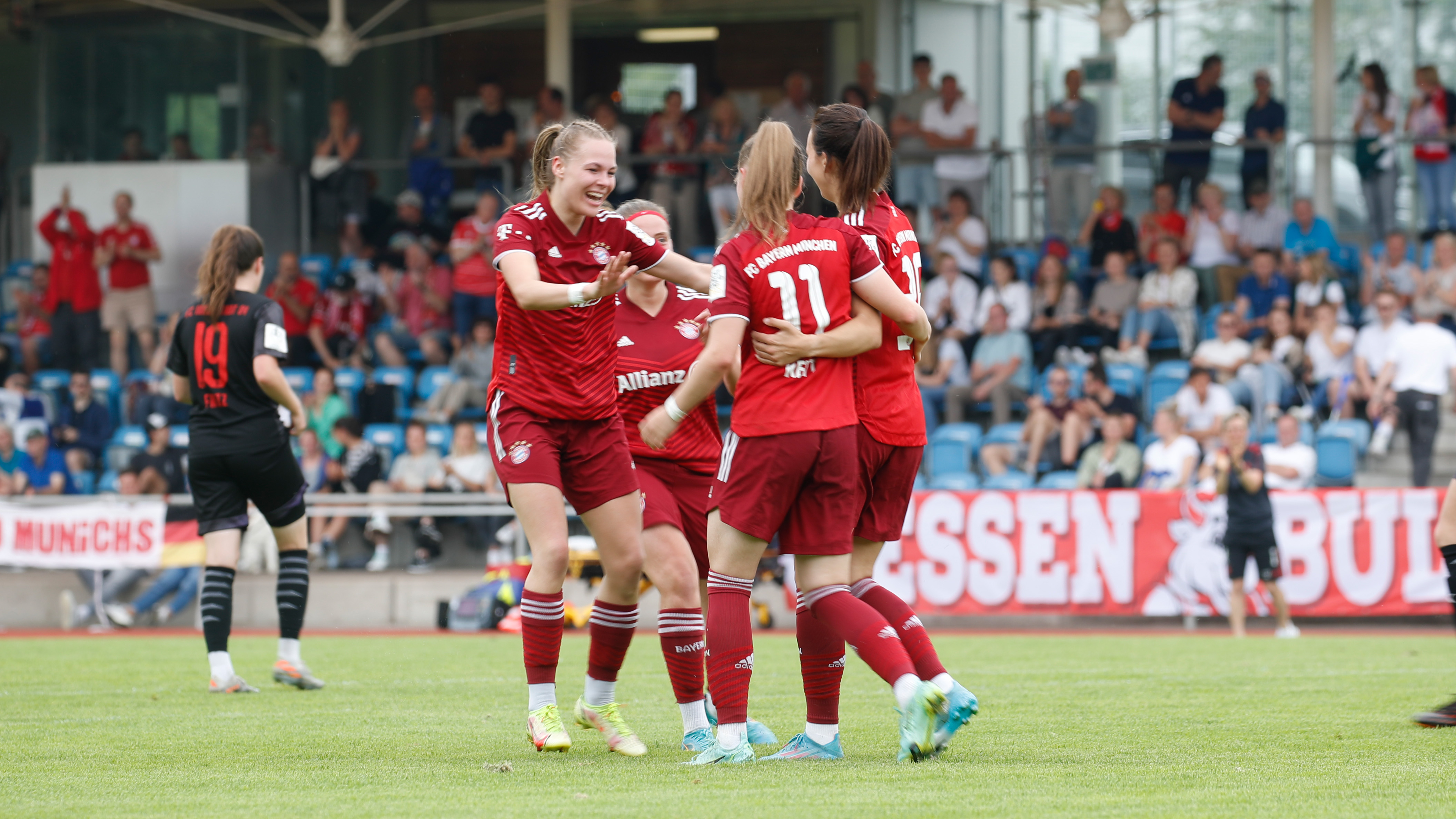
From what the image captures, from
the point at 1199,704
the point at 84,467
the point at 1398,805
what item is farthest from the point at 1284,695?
the point at 84,467

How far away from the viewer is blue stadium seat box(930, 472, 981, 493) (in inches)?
583

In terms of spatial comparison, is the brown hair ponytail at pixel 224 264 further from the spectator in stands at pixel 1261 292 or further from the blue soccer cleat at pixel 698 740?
the spectator in stands at pixel 1261 292

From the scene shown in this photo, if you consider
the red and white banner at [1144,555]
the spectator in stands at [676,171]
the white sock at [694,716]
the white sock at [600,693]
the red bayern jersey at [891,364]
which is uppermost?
the spectator in stands at [676,171]

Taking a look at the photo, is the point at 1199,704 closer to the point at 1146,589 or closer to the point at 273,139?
the point at 1146,589

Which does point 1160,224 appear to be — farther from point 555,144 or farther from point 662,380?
point 555,144

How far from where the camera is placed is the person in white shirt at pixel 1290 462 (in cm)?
1405

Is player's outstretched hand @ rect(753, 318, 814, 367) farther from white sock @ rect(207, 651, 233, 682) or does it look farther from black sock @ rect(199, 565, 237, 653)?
white sock @ rect(207, 651, 233, 682)

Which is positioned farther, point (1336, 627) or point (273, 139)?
point (273, 139)

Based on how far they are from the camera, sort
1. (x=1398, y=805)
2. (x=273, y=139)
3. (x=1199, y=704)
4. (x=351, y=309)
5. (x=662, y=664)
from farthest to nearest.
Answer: (x=273, y=139) < (x=351, y=309) < (x=662, y=664) < (x=1199, y=704) < (x=1398, y=805)

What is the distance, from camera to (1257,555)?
12.7 meters

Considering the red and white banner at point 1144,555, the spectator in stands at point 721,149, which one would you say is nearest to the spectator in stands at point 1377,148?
the red and white banner at point 1144,555

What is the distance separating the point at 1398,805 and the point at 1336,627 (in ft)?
34.2

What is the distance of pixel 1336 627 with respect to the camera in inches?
541

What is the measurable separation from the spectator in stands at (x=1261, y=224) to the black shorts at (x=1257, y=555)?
6089mm
